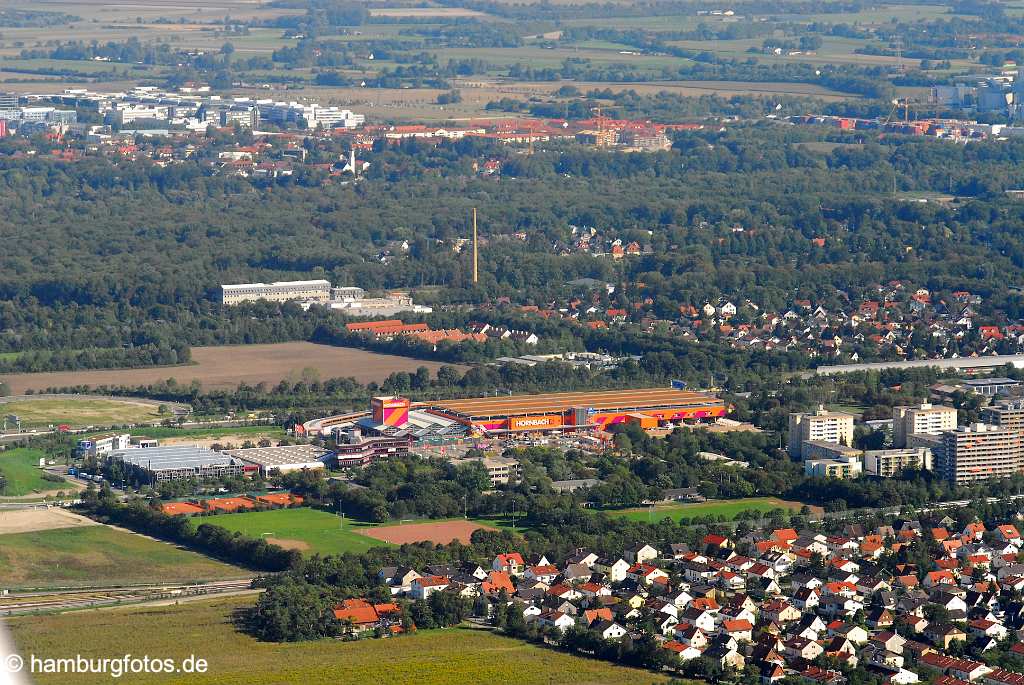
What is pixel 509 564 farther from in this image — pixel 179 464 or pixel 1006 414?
pixel 1006 414

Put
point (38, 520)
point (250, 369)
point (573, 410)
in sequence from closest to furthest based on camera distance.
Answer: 1. point (38, 520)
2. point (573, 410)
3. point (250, 369)

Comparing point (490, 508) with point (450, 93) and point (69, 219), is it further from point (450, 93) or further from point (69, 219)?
point (450, 93)

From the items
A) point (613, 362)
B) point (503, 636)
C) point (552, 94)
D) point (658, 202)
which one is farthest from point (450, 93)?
point (503, 636)

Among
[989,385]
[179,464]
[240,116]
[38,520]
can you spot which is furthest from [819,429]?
[240,116]

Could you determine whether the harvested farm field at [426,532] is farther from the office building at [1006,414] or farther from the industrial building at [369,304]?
the industrial building at [369,304]

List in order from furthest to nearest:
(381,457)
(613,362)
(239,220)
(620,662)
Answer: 1. (239,220)
2. (613,362)
3. (381,457)
4. (620,662)

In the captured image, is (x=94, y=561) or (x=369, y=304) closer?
(x=94, y=561)

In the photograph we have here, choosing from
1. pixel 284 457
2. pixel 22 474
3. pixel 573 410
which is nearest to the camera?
pixel 22 474

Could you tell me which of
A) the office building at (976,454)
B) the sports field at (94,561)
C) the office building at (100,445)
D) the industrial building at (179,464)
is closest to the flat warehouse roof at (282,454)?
the industrial building at (179,464)
